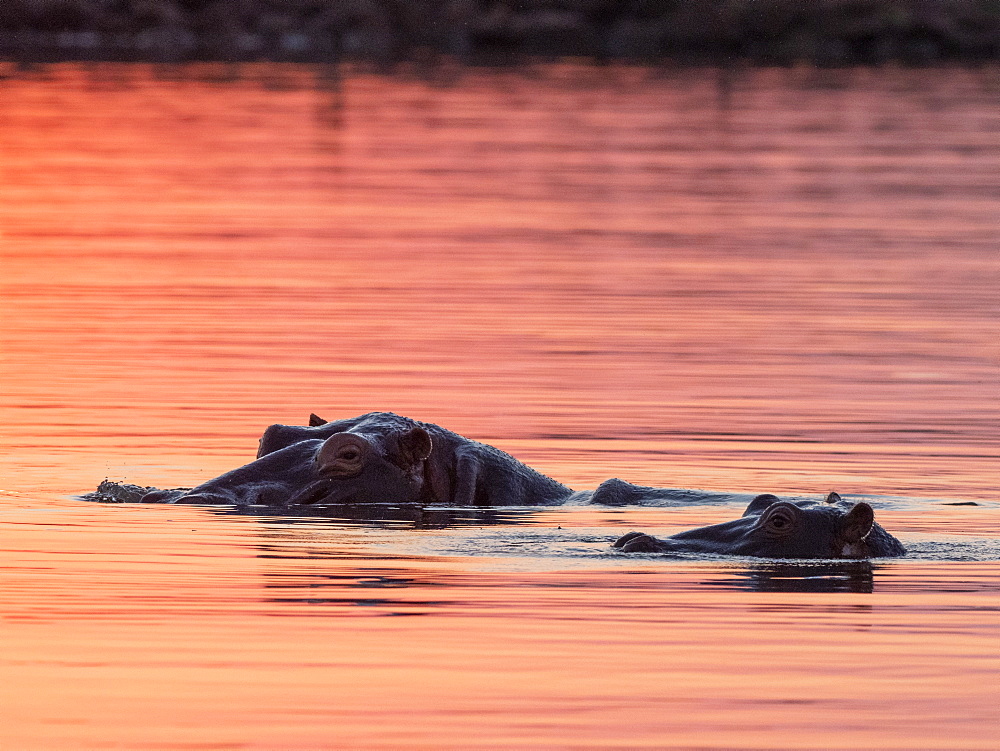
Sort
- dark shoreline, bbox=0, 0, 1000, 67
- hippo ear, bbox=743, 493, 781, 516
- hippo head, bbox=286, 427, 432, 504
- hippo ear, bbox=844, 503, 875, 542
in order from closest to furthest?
hippo ear, bbox=844, 503, 875, 542 → hippo ear, bbox=743, 493, 781, 516 → hippo head, bbox=286, 427, 432, 504 → dark shoreline, bbox=0, 0, 1000, 67

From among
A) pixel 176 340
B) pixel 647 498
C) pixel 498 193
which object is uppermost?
pixel 498 193

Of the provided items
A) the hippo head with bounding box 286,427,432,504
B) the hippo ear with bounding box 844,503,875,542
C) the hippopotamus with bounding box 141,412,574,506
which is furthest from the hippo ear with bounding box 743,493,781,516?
the hippo head with bounding box 286,427,432,504

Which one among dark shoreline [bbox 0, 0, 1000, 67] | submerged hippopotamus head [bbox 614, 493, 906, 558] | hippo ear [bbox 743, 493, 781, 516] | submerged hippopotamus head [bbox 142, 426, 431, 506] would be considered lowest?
submerged hippopotamus head [bbox 614, 493, 906, 558]

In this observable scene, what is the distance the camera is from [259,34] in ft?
298

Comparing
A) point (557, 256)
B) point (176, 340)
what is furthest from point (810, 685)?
point (557, 256)

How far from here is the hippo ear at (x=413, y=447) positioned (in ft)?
43.8

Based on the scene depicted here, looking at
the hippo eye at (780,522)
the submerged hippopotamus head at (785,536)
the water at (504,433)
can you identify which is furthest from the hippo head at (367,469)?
the hippo eye at (780,522)

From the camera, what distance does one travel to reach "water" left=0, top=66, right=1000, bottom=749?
31.2ft

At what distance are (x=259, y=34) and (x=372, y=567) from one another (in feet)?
263

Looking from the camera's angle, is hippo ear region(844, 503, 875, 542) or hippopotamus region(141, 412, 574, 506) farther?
hippopotamus region(141, 412, 574, 506)

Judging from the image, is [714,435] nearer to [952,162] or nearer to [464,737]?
[464,737]

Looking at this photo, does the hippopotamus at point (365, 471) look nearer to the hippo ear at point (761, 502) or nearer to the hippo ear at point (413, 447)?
the hippo ear at point (413, 447)

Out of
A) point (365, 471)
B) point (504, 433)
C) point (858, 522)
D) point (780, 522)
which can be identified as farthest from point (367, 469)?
point (504, 433)

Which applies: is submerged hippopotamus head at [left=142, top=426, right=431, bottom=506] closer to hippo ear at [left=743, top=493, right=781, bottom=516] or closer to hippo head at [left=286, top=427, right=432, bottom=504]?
hippo head at [left=286, top=427, right=432, bottom=504]
